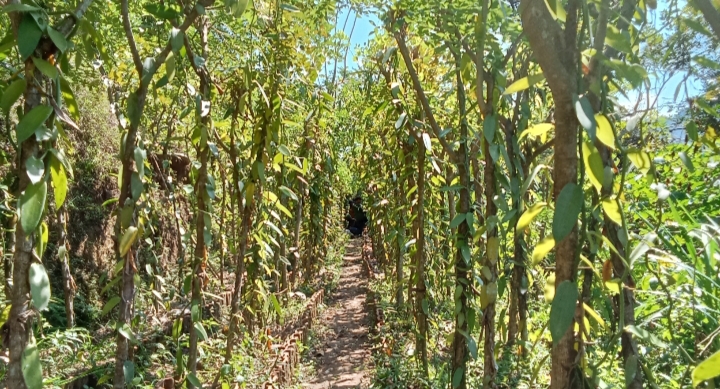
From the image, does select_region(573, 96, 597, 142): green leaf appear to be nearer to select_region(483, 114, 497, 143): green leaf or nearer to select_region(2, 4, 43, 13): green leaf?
select_region(483, 114, 497, 143): green leaf

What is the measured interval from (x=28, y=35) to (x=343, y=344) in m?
3.92

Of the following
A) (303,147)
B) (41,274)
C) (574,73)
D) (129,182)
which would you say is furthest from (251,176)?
(303,147)

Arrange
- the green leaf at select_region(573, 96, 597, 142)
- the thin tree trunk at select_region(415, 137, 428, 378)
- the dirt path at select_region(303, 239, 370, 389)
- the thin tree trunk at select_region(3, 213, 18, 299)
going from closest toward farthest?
the green leaf at select_region(573, 96, 597, 142), the thin tree trunk at select_region(3, 213, 18, 299), the thin tree trunk at select_region(415, 137, 428, 378), the dirt path at select_region(303, 239, 370, 389)

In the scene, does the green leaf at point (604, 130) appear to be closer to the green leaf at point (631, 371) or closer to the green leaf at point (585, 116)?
the green leaf at point (585, 116)

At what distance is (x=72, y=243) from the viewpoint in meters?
4.27

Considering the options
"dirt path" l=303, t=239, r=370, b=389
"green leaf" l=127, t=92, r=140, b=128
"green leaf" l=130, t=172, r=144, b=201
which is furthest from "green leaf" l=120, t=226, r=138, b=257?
"dirt path" l=303, t=239, r=370, b=389

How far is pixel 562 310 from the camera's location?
0.52 metres

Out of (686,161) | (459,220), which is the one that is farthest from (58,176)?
(459,220)

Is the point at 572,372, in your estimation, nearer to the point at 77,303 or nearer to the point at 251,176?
the point at 251,176

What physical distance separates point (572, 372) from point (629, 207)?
1.53 metres

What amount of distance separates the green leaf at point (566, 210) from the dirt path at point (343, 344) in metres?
2.82

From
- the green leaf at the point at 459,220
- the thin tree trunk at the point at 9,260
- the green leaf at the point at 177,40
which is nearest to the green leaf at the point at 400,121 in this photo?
the green leaf at the point at 459,220

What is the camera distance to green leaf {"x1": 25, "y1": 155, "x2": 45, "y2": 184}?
2.01 ft

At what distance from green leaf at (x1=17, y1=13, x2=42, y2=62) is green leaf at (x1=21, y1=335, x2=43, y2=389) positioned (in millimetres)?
340
